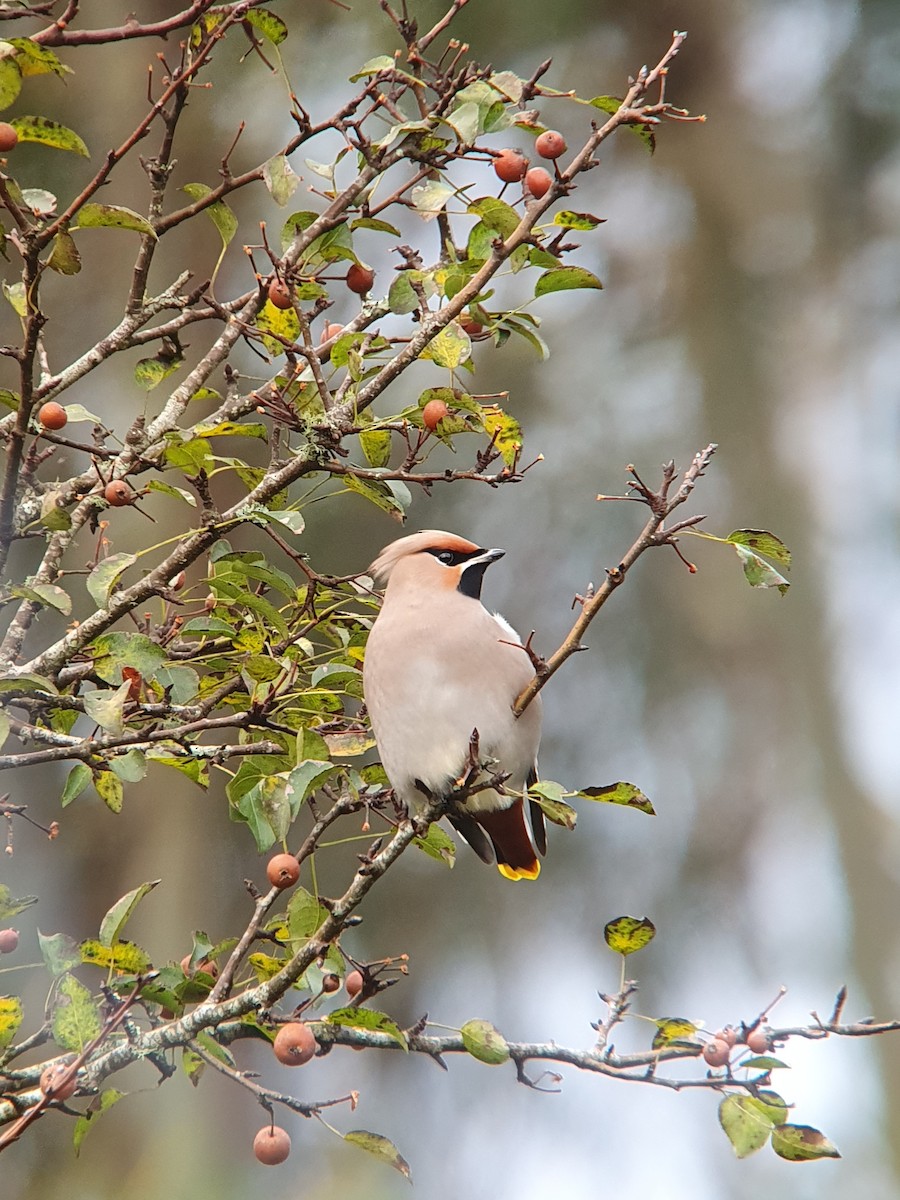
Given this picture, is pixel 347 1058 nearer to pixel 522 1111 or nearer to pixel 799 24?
pixel 522 1111

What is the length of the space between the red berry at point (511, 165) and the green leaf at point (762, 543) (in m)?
0.74

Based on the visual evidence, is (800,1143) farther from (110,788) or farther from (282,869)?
(110,788)

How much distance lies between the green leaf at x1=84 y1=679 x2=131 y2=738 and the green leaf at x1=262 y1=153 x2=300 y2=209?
857 millimetres

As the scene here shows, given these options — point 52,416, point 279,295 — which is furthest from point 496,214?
point 52,416

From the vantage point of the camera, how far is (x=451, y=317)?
2.42 metres

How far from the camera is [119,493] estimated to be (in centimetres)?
237

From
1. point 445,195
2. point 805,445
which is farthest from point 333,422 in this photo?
point 805,445

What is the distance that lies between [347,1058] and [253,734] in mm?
4189

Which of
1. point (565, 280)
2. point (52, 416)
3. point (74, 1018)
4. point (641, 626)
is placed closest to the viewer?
point (74, 1018)

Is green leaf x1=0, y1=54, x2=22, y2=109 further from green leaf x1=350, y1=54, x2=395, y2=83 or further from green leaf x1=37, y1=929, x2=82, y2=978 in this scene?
green leaf x1=37, y1=929, x2=82, y2=978

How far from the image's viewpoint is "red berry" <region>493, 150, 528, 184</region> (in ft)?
8.13

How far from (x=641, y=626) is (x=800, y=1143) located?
20.4 feet

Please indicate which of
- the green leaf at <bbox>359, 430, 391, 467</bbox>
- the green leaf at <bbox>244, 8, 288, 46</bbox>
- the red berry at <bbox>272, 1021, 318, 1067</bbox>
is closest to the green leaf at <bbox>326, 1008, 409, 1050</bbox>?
the red berry at <bbox>272, 1021, 318, 1067</bbox>

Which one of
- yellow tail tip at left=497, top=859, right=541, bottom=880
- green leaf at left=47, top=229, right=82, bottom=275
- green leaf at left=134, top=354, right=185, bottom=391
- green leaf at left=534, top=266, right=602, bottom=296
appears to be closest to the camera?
green leaf at left=47, top=229, right=82, bottom=275
